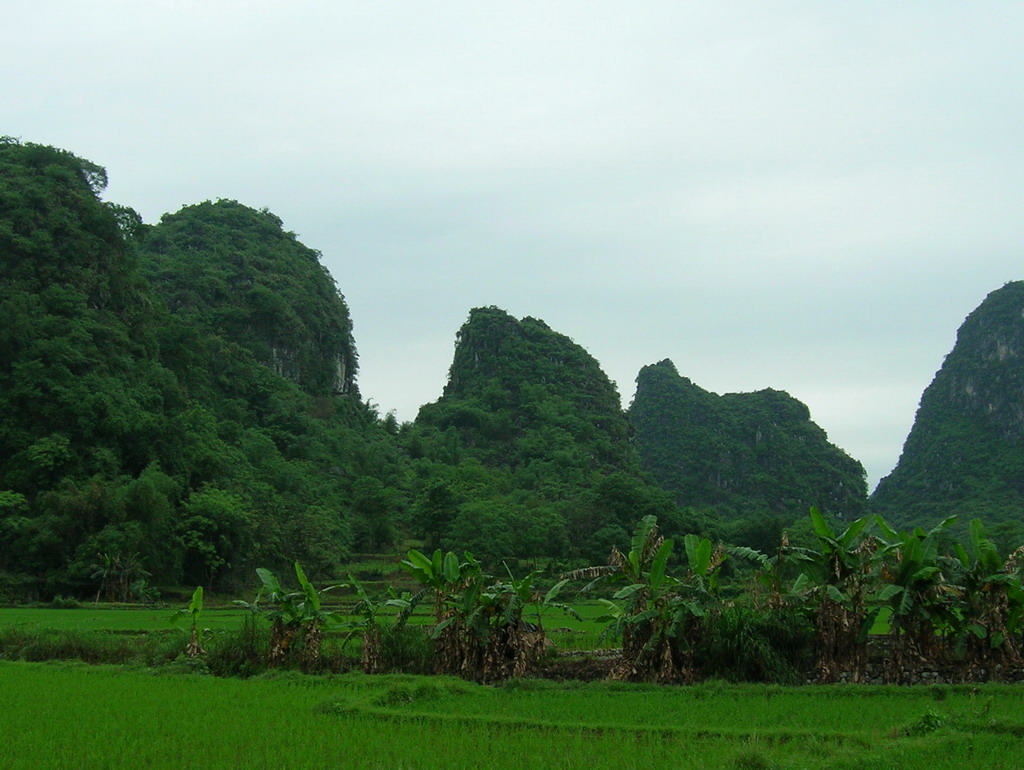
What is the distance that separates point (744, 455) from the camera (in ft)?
225

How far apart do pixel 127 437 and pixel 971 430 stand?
53796 millimetres

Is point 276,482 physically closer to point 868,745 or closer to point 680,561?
point 680,561

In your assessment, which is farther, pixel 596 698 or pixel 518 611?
pixel 518 611

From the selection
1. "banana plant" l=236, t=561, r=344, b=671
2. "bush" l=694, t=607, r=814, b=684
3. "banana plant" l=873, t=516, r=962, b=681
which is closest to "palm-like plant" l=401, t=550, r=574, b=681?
"banana plant" l=236, t=561, r=344, b=671

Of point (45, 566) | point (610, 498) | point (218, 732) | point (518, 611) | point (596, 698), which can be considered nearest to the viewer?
point (218, 732)

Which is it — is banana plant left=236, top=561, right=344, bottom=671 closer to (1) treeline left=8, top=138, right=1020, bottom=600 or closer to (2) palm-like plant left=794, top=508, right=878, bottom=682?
(2) palm-like plant left=794, top=508, right=878, bottom=682

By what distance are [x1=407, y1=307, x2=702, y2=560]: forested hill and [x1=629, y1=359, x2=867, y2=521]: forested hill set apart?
9.64m

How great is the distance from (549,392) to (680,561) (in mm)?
29033

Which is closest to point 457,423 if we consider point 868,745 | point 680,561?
point 680,561

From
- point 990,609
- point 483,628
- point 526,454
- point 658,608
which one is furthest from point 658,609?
point 526,454

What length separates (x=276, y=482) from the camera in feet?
118

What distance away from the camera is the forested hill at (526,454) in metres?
32.9

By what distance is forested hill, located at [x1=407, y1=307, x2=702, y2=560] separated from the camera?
108 feet

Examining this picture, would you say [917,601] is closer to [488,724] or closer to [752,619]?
[752,619]
